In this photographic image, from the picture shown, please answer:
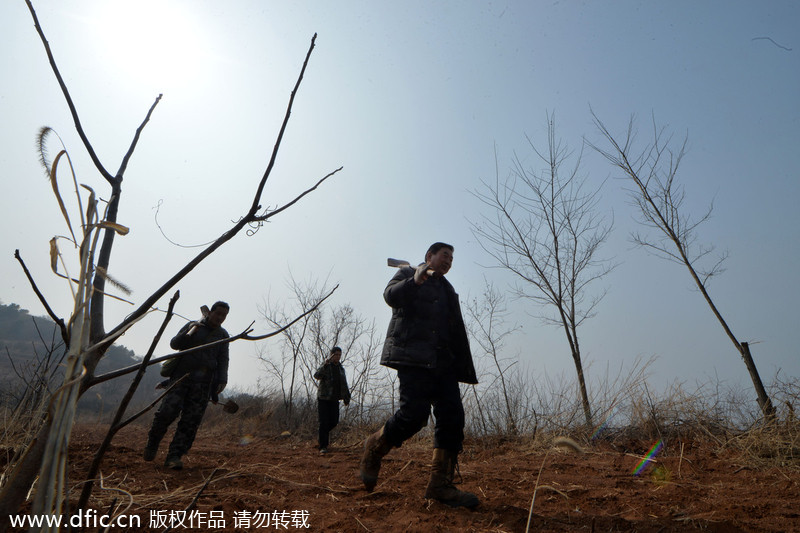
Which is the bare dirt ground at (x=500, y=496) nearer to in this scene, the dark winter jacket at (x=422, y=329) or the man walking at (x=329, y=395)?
the dark winter jacket at (x=422, y=329)

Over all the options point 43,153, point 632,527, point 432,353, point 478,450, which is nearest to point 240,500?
point 432,353

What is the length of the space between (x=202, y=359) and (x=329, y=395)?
275 cm

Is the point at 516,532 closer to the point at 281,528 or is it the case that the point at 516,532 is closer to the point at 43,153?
the point at 281,528

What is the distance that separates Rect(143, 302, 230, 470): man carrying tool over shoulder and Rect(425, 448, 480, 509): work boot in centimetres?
258

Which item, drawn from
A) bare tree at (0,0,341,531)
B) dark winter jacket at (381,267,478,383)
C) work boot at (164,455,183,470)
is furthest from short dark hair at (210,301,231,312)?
bare tree at (0,0,341,531)

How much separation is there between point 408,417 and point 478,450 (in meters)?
3.31

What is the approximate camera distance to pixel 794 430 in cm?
376

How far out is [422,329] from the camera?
9.57 feet

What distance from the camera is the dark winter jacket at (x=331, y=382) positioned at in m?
7.04

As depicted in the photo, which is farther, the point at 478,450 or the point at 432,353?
the point at 478,450

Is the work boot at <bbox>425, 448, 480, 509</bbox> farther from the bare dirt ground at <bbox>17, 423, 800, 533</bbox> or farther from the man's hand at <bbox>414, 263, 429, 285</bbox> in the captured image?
the man's hand at <bbox>414, 263, 429, 285</bbox>

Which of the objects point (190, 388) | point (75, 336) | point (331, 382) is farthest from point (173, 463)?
point (75, 336)

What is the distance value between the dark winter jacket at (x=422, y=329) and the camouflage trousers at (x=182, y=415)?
2533 millimetres

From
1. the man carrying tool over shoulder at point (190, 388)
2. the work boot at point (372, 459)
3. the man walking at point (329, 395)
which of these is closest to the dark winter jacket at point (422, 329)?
the work boot at point (372, 459)
